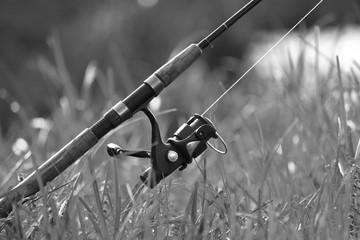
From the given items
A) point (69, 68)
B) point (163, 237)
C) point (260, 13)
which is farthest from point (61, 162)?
point (260, 13)

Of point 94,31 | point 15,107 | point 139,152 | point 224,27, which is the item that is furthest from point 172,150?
point 94,31

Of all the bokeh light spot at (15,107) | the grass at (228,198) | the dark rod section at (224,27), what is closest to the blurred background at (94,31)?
the bokeh light spot at (15,107)

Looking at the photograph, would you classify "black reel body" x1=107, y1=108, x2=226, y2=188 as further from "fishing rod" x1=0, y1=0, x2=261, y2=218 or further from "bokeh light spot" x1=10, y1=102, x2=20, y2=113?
"bokeh light spot" x1=10, y1=102, x2=20, y2=113

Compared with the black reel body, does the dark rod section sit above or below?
above

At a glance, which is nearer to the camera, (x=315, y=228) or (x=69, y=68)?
(x=315, y=228)

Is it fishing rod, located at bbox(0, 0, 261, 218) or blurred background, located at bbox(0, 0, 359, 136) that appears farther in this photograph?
blurred background, located at bbox(0, 0, 359, 136)

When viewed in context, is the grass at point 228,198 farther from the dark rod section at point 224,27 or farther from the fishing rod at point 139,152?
the dark rod section at point 224,27

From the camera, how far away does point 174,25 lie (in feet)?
17.0

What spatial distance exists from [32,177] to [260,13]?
415 cm

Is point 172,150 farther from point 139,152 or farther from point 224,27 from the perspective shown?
point 224,27

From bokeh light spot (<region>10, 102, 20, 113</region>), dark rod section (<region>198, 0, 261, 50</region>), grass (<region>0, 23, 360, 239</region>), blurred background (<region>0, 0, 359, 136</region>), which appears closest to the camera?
grass (<region>0, 23, 360, 239</region>)

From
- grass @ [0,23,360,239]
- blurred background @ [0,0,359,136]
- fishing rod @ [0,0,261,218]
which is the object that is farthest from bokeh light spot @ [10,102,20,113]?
blurred background @ [0,0,359,136]

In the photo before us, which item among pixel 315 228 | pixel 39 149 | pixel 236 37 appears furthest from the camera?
pixel 236 37

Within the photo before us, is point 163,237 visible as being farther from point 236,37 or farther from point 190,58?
point 236,37
